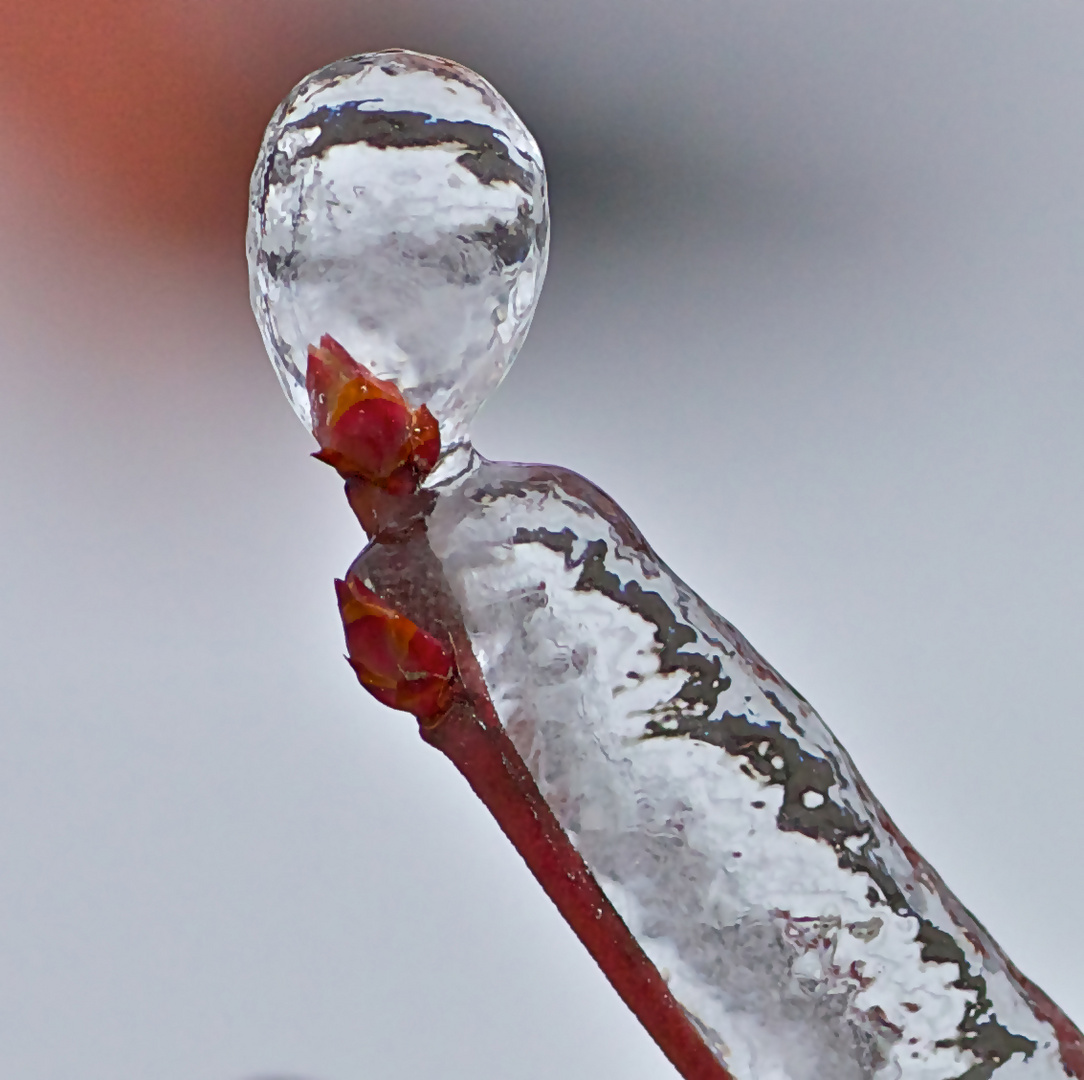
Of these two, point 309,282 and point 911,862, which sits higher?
point 309,282

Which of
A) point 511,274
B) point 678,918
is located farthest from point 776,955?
point 511,274

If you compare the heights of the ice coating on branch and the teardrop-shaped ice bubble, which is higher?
the teardrop-shaped ice bubble

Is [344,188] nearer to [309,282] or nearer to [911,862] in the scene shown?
[309,282]

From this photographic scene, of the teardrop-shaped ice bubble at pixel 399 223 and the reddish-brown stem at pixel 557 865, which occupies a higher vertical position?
the teardrop-shaped ice bubble at pixel 399 223

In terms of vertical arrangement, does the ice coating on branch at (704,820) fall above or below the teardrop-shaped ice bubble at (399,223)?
below
